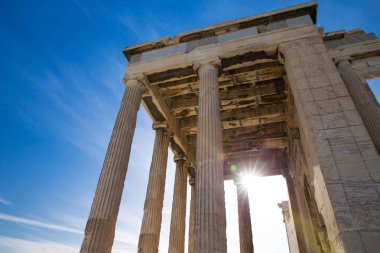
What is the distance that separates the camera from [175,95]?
851 inches

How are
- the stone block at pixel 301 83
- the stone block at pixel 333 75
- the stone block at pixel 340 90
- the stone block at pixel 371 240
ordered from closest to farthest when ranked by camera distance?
the stone block at pixel 371 240, the stone block at pixel 340 90, the stone block at pixel 333 75, the stone block at pixel 301 83

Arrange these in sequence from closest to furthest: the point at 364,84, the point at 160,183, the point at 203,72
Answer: the point at 203,72, the point at 364,84, the point at 160,183

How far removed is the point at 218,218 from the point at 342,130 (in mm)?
6678

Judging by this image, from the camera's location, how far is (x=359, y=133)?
34.4ft

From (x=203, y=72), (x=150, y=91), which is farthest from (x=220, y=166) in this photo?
(x=150, y=91)

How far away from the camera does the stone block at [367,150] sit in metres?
9.76

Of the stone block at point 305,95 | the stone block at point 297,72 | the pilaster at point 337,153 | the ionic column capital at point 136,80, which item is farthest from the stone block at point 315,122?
the ionic column capital at point 136,80

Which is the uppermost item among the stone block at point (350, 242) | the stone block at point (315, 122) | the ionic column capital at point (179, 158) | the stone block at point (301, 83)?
the ionic column capital at point (179, 158)

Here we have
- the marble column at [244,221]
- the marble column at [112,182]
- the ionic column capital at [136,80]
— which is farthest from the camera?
the marble column at [244,221]

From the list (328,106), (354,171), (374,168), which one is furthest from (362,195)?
(328,106)

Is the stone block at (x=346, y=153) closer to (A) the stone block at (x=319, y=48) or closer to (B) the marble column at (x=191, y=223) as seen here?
(A) the stone block at (x=319, y=48)

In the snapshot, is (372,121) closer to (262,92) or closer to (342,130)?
(342,130)

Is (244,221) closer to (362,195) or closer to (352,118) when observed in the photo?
(352,118)

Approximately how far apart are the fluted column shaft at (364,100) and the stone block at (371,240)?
6737 mm
